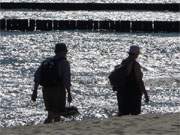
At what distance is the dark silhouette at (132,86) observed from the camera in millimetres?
12680

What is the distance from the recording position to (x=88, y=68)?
99.0ft

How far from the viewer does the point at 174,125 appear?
11.8 metres

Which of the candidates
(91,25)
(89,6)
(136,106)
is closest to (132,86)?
(136,106)

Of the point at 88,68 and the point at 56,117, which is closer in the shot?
the point at 56,117

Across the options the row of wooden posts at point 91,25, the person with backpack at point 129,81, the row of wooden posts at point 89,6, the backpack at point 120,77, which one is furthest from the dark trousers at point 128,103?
the row of wooden posts at point 89,6

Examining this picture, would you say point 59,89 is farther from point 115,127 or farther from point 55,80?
point 115,127

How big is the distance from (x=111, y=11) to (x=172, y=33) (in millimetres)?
30031

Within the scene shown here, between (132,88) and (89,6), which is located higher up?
(132,88)

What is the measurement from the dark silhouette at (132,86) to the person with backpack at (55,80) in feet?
2.81

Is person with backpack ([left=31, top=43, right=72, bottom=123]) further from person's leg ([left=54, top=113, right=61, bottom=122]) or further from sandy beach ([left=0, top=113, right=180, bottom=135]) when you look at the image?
sandy beach ([left=0, top=113, right=180, bottom=135])

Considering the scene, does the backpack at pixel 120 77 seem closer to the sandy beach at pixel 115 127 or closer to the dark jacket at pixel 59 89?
the sandy beach at pixel 115 127

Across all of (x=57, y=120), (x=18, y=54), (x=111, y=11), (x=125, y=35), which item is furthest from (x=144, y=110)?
(x=111, y=11)

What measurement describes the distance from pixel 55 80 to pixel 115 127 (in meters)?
1.42

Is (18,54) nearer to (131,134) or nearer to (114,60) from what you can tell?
(114,60)
